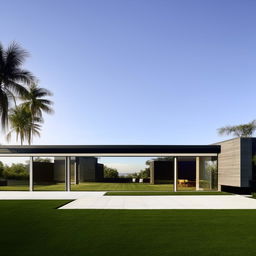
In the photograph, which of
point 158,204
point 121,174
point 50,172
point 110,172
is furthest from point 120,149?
point 158,204

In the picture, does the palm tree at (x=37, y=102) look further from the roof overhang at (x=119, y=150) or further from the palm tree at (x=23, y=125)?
the roof overhang at (x=119, y=150)

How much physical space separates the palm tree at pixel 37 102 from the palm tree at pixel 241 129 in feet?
89.3

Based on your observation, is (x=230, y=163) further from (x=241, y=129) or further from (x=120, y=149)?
(x=241, y=129)

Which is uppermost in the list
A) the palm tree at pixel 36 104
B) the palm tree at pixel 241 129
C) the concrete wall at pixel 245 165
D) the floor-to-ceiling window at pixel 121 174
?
the palm tree at pixel 36 104

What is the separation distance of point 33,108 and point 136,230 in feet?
85.6

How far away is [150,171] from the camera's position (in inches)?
1100

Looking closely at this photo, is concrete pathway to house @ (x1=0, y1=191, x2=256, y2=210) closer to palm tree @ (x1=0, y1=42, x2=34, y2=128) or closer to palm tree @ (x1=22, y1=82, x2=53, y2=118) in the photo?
palm tree @ (x1=0, y1=42, x2=34, y2=128)

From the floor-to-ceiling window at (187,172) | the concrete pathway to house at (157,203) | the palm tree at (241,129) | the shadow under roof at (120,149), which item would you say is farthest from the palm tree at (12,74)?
the palm tree at (241,129)

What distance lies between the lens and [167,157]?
70.0 feet

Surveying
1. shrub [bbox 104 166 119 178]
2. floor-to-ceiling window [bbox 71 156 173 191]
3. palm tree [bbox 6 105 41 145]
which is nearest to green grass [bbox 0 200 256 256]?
floor-to-ceiling window [bbox 71 156 173 191]

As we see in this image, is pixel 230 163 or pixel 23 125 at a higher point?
pixel 23 125

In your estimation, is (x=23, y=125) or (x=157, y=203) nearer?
(x=157, y=203)

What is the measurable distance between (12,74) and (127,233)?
53.0ft

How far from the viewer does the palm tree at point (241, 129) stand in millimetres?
42188
